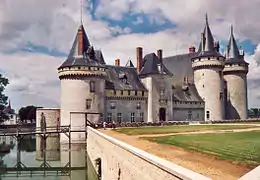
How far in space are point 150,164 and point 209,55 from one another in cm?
4057

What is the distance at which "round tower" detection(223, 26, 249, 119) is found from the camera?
167 ft

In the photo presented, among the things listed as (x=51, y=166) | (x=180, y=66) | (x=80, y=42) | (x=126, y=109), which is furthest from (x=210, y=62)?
(x=51, y=166)

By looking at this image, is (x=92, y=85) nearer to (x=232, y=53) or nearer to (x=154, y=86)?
(x=154, y=86)

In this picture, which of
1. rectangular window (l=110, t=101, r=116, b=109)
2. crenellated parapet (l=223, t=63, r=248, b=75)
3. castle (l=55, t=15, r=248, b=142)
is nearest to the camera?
castle (l=55, t=15, r=248, b=142)

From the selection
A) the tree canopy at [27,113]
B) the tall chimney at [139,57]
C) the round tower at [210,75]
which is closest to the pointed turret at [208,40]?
the round tower at [210,75]

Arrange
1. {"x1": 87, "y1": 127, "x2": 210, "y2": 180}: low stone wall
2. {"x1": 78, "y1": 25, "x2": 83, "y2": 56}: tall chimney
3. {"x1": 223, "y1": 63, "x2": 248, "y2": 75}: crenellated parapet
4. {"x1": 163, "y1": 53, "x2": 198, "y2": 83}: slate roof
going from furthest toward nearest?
{"x1": 163, "y1": 53, "x2": 198, "y2": 83}: slate roof
{"x1": 223, "y1": 63, "x2": 248, "y2": 75}: crenellated parapet
{"x1": 78, "y1": 25, "x2": 83, "y2": 56}: tall chimney
{"x1": 87, "y1": 127, "x2": 210, "y2": 180}: low stone wall

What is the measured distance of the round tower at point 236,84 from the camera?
5084cm

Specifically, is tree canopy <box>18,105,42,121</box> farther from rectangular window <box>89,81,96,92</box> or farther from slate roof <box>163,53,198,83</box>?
rectangular window <box>89,81,96,92</box>

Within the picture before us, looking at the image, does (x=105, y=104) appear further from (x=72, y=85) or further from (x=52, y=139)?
(x=52, y=139)

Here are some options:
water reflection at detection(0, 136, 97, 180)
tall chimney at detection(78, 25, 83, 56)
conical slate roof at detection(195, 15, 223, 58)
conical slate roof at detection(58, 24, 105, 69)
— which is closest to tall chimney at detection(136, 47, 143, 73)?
conical slate roof at detection(58, 24, 105, 69)

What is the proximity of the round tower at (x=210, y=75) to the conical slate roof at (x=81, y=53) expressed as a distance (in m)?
15.2

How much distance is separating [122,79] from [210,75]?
468 inches

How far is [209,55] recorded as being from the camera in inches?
1861

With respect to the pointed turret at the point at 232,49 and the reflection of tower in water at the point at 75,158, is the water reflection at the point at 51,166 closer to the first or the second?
the reflection of tower in water at the point at 75,158
